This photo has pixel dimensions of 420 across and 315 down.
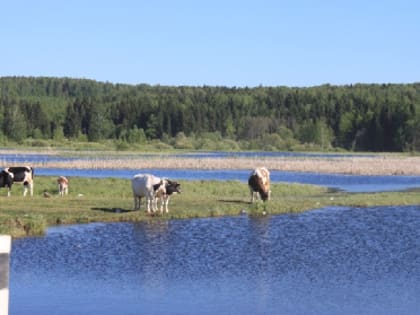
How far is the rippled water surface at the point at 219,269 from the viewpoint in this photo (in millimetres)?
15031

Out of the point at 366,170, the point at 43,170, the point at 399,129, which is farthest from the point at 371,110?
the point at 43,170

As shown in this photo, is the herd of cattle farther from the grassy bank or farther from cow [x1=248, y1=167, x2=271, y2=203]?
the grassy bank

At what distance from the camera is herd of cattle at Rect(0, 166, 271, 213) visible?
2953cm

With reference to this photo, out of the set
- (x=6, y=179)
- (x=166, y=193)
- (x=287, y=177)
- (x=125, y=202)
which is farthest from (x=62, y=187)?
(x=287, y=177)

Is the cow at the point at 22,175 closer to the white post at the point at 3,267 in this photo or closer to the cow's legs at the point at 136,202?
the cow's legs at the point at 136,202

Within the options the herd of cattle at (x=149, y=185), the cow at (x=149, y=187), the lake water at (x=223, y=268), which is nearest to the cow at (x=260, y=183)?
the herd of cattle at (x=149, y=185)

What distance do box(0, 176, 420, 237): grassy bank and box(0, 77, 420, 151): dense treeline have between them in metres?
96.5

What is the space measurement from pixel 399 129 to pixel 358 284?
124 m

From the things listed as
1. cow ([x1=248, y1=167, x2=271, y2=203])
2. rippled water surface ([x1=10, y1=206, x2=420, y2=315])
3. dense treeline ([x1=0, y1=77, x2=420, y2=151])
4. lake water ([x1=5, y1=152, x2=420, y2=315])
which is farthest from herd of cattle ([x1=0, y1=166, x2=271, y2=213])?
dense treeline ([x1=0, y1=77, x2=420, y2=151])

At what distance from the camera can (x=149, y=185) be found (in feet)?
96.1

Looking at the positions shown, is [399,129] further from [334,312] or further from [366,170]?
[334,312]

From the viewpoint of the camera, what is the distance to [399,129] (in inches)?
5404

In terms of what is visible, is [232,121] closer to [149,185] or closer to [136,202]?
[136,202]

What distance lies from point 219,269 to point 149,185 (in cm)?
1075
